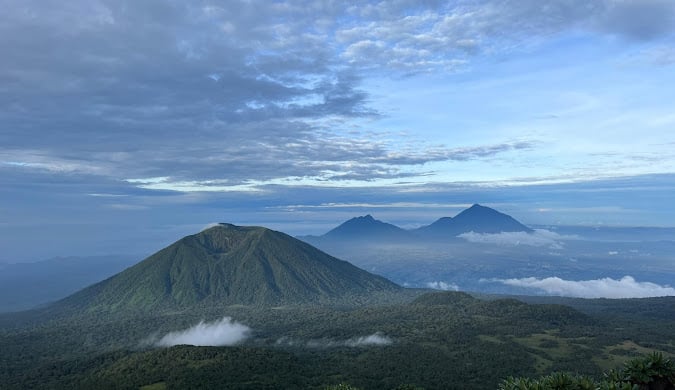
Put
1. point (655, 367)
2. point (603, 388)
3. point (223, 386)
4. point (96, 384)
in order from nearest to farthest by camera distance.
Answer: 1. point (603, 388)
2. point (655, 367)
3. point (223, 386)
4. point (96, 384)

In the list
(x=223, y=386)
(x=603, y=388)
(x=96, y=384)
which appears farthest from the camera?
(x=96, y=384)

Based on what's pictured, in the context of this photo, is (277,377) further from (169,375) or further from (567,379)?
(567,379)

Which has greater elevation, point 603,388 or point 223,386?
point 603,388

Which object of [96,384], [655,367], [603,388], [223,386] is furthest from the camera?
[96,384]

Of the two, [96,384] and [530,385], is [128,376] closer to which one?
[96,384]

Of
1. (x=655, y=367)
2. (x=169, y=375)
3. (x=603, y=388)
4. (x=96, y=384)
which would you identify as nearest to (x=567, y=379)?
(x=603, y=388)

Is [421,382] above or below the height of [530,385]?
below

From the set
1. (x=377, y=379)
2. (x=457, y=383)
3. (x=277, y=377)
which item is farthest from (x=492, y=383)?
(x=277, y=377)

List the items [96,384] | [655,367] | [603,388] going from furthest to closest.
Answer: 1. [96,384]
2. [655,367]
3. [603,388]

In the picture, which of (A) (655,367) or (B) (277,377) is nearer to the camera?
(A) (655,367)
